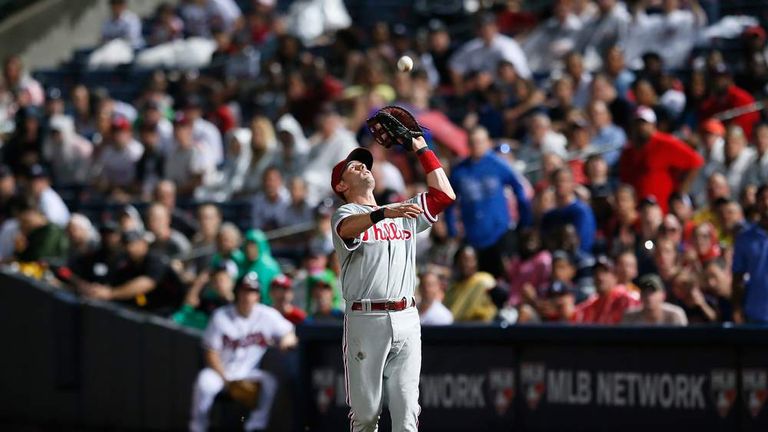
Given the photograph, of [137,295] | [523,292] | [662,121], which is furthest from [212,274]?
[662,121]

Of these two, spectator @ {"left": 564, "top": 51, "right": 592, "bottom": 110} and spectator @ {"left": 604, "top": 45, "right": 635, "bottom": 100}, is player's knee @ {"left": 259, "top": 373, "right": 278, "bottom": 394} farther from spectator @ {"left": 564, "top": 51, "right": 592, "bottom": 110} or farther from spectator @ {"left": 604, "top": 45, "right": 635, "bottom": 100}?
spectator @ {"left": 604, "top": 45, "right": 635, "bottom": 100}

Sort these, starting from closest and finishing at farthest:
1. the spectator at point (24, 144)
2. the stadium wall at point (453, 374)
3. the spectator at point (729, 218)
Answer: the stadium wall at point (453, 374), the spectator at point (729, 218), the spectator at point (24, 144)

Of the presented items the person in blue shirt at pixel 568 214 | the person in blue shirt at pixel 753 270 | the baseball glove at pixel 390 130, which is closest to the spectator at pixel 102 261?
the person in blue shirt at pixel 568 214

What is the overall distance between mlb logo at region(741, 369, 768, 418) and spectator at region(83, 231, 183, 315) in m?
5.46

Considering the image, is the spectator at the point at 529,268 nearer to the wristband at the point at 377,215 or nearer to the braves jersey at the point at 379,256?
the braves jersey at the point at 379,256

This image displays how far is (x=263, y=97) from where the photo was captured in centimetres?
1762

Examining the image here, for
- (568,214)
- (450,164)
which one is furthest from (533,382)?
(450,164)

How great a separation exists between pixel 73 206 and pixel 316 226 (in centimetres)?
393

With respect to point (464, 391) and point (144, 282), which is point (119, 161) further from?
point (464, 391)

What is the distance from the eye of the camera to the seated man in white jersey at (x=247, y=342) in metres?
12.3

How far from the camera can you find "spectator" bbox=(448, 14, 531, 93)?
53.0 ft

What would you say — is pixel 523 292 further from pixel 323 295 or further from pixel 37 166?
pixel 37 166

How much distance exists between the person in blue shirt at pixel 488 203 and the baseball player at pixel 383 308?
15.5ft

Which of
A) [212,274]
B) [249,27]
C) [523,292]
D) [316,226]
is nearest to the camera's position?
[523,292]
